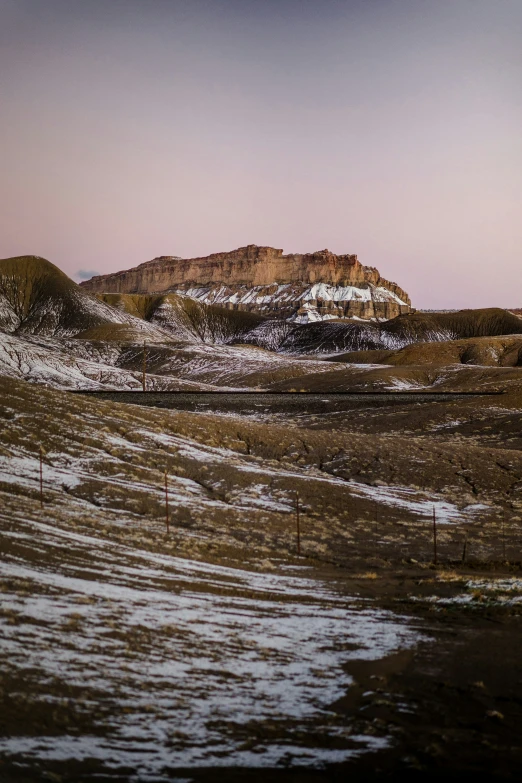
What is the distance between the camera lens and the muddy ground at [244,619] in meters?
8.08

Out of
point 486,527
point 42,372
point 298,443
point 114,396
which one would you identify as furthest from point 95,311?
point 486,527

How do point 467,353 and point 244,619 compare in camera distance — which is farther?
point 467,353

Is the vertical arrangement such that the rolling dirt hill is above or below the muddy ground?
above

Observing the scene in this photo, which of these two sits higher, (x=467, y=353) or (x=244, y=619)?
(x=467, y=353)

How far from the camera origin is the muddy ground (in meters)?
8.08

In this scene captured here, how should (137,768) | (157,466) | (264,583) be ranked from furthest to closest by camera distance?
(157,466)
(264,583)
(137,768)

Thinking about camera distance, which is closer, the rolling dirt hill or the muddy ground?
the muddy ground

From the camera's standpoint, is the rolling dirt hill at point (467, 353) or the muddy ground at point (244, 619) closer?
the muddy ground at point (244, 619)

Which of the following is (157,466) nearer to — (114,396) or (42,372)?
(114,396)

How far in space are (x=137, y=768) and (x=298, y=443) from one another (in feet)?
92.6

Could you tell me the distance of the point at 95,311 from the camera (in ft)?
641

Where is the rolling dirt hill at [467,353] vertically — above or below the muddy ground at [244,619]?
above

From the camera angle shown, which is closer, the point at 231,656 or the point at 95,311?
the point at 231,656

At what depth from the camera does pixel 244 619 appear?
12.3m
